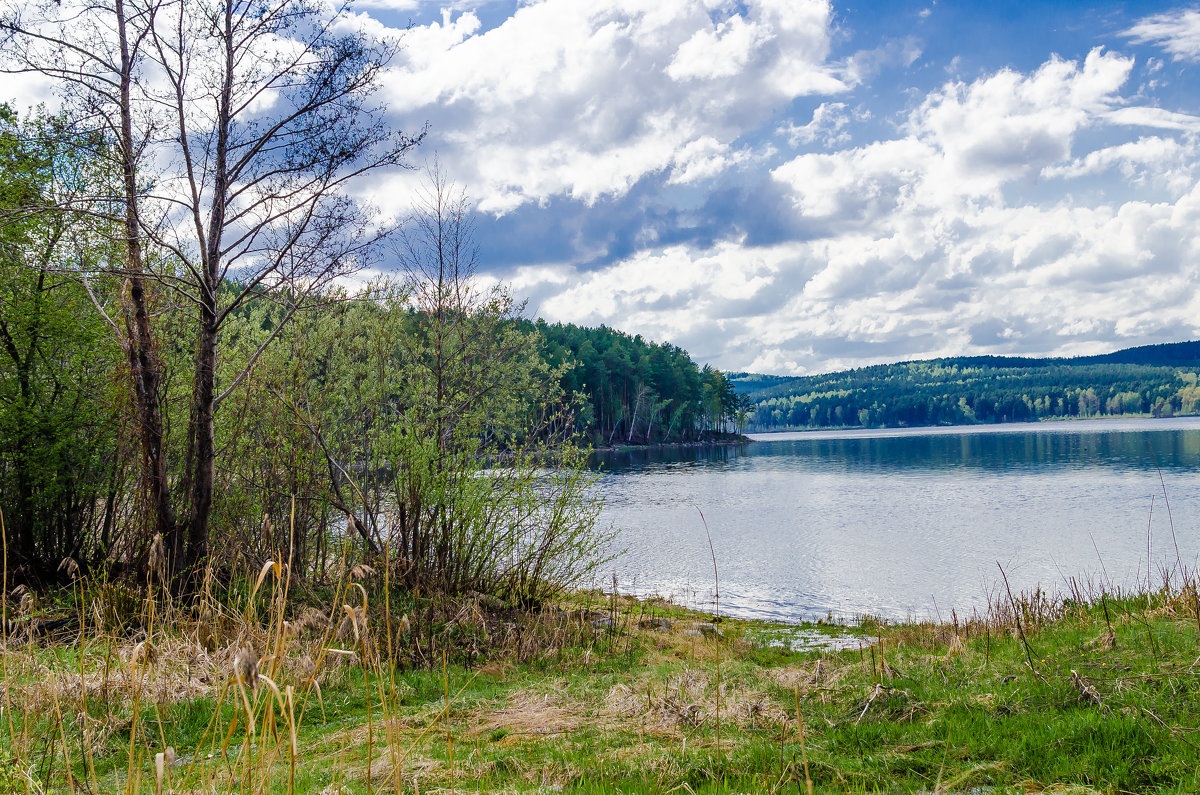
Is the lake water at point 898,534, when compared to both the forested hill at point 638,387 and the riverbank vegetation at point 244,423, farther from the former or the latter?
the forested hill at point 638,387

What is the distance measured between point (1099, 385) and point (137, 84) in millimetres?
226936

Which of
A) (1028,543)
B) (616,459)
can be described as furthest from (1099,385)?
(1028,543)

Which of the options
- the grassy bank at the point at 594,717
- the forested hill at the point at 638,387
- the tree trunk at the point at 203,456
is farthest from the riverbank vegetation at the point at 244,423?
the forested hill at the point at 638,387

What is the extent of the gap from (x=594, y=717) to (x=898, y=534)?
23483 millimetres

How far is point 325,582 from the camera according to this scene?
39.6 ft

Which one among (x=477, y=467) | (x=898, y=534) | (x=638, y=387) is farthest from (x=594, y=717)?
(x=638, y=387)

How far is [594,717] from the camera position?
6.59 metres

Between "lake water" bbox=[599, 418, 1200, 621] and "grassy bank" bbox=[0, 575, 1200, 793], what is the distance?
9.33ft

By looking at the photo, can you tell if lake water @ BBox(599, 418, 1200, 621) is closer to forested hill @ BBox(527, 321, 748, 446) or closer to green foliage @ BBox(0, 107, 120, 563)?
green foliage @ BBox(0, 107, 120, 563)

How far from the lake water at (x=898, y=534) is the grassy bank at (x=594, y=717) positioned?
285 centimetres

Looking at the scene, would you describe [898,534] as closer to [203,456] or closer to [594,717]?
[594,717]

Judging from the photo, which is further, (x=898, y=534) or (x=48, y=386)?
(x=898, y=534)

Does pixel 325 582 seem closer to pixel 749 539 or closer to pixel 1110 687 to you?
pixel 1110 687

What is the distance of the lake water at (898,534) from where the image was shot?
18.6 metres
